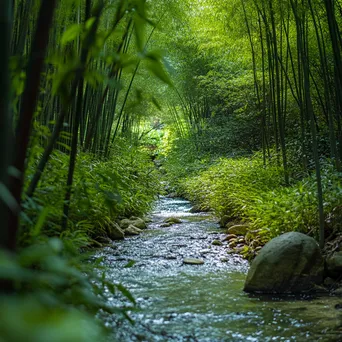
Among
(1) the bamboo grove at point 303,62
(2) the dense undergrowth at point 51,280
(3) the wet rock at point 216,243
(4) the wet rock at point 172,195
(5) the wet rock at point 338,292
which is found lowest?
(4) the wet rock at point 172,195

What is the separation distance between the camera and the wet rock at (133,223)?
526cm

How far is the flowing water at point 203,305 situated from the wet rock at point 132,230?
670 mm

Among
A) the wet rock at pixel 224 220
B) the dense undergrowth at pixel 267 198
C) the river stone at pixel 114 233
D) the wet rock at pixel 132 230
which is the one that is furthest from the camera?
the wet rock at pixel 224 220

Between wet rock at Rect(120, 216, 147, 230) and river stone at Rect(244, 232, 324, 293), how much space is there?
2.57 meters

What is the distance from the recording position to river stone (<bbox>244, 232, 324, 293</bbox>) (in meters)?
2.85

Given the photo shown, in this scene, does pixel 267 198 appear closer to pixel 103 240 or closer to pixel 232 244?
pixel 232 244

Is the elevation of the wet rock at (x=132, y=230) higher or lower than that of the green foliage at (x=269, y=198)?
lower

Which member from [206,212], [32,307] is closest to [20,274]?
[32,307]

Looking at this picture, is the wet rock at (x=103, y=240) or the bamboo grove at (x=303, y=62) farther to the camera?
the wet rock at (x=103, y=240)

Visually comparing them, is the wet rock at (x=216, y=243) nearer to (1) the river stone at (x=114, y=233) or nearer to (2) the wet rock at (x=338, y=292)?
(1) the river stone at (x=114, y=233)

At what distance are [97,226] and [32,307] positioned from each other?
13.3 ft

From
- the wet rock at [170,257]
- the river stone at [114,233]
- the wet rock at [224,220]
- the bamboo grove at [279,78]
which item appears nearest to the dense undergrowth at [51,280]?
the river stone at [114,233]

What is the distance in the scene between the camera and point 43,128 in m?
1.58

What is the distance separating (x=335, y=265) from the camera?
2992mm
